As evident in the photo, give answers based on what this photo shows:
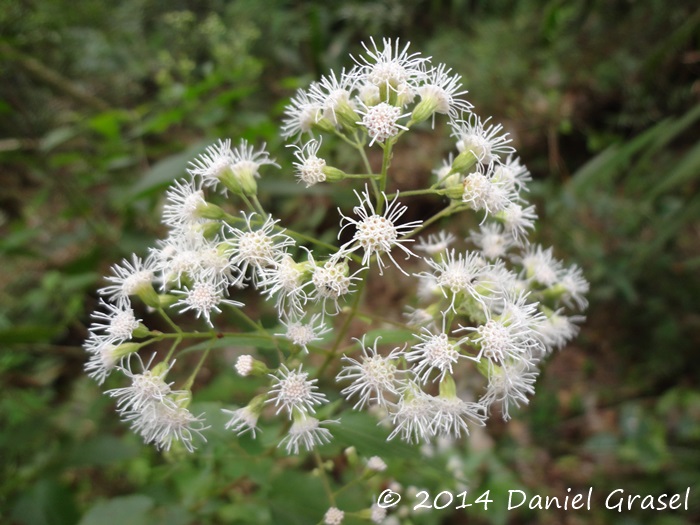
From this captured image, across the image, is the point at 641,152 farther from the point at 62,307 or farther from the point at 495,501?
the point at 62,307

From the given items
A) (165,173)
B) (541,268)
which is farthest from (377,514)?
(165,173)

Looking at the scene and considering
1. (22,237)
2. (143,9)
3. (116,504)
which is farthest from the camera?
(143,9)

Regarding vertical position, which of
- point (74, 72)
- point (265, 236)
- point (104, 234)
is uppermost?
point (74, 72)

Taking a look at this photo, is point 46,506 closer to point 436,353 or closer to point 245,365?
point 245,365

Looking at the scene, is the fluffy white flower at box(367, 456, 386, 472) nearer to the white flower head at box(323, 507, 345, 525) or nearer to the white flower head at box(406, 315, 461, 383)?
the white flower head at box(323, 507, 345, 525)

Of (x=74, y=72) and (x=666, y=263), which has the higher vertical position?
(x=74, y=72)

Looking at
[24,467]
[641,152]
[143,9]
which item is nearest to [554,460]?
[641,152]
